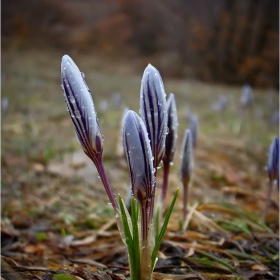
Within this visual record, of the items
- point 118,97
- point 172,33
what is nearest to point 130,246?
point 118,97

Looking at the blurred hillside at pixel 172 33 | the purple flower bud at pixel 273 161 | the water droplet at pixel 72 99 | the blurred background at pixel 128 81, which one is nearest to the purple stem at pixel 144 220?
the water droplet at pixel 72 99

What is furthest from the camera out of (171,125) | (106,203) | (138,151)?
(106,203)

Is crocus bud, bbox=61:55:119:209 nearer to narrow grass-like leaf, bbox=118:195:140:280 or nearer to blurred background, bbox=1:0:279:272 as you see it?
narrow grass-like leaf, bbox=118:195:140:280

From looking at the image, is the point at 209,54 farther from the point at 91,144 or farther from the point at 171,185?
the point at 91,144

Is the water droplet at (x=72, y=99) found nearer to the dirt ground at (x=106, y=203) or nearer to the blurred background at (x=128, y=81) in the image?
the dirt ground at (x=106, y=203)

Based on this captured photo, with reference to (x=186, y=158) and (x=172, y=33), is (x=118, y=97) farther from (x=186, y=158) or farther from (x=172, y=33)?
(x=172, y=33)

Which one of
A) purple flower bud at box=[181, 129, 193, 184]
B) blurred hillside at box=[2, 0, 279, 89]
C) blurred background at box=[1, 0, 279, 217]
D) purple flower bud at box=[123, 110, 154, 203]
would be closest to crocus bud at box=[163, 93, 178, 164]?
purple flower bud at box=[181, 129, 193, 184]
